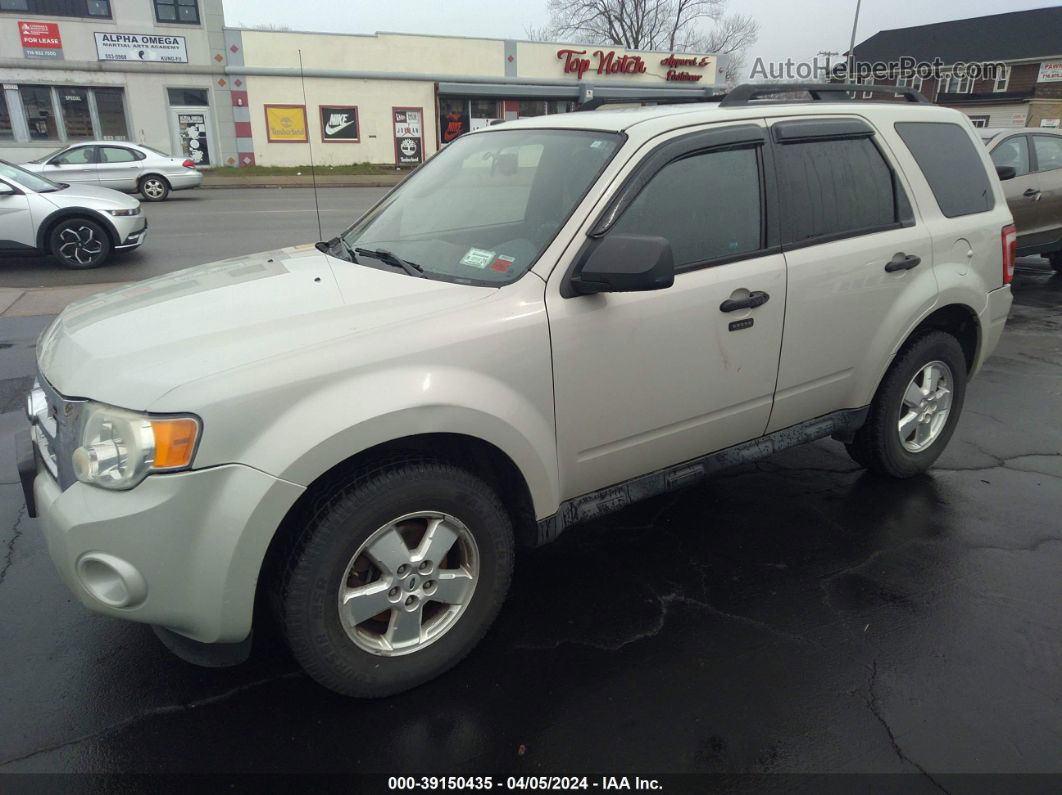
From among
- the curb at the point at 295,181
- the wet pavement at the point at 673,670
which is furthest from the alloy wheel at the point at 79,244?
the curb at the point at 295,181

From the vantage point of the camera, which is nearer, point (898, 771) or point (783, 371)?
point (898, 771)

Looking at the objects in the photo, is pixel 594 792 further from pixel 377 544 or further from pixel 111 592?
pixel 111 592

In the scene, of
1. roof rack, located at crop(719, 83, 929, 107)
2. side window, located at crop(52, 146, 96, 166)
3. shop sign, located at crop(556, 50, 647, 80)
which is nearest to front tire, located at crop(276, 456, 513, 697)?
roof rack, located at crop(719, 83, 929, 107)

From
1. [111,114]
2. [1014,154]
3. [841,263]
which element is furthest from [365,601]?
[111,114]

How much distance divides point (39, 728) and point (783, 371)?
3073 mm

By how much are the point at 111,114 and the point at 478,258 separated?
31.0 m

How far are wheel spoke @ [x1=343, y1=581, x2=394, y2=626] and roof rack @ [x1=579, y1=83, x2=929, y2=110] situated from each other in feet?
8.39

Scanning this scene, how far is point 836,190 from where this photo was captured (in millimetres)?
3500

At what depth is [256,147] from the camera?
3014cm

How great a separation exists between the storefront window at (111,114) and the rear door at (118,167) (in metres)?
11.0

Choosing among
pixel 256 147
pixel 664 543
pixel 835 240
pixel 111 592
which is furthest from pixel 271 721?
pixel 256 147

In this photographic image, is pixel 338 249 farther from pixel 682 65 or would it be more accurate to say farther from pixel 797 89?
pixel 682 65

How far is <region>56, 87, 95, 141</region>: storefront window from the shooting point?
2734 cm

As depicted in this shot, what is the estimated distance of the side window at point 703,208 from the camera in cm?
296
